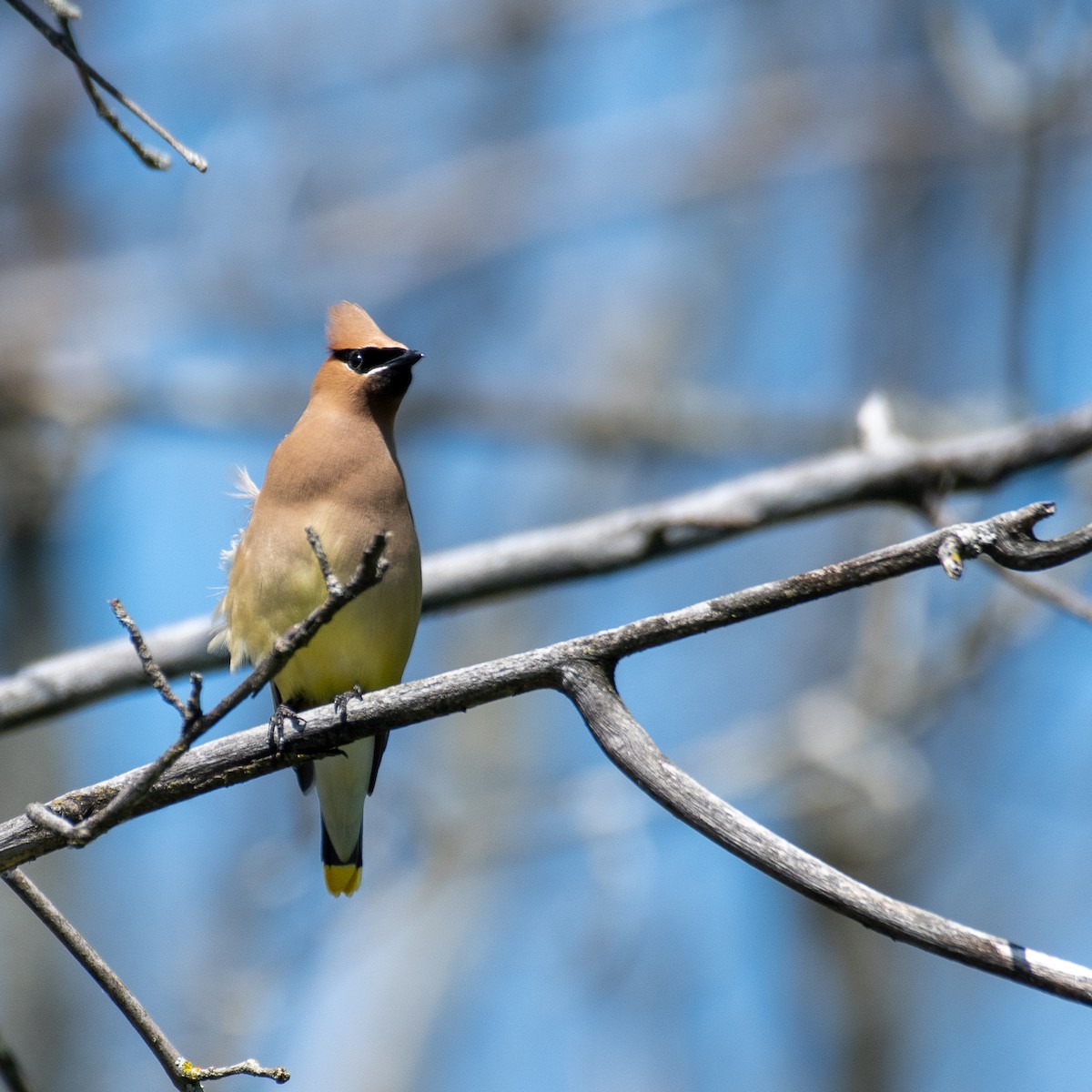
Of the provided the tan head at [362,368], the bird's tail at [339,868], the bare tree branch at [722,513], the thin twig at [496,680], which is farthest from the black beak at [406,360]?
the thin twig at [496,680]

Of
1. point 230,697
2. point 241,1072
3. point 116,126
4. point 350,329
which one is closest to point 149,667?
point 230,697

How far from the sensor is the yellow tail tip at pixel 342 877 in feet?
15.7

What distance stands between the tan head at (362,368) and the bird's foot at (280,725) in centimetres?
129

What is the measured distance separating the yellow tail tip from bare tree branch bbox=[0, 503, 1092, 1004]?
191cm

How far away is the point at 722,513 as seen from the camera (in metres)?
4.87

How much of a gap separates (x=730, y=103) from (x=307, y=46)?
3244 millimetres

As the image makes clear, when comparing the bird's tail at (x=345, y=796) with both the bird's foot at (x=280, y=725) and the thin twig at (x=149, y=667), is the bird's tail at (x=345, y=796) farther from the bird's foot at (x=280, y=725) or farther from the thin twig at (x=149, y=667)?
the thin twig at (x=149, y=667)

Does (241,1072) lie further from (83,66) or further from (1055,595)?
(1055,595)

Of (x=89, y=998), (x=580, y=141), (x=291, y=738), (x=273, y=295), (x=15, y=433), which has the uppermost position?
(x=580, y=141)

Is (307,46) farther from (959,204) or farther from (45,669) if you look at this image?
(45,669)

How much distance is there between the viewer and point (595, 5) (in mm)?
11133

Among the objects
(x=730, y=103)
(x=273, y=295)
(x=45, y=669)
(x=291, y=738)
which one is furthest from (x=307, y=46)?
(x=291, y=738)

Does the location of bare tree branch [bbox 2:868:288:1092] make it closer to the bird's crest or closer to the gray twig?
the gray twig

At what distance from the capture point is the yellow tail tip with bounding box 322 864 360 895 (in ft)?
15.7
